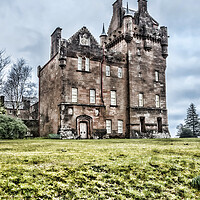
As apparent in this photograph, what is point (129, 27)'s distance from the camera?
31750 mm

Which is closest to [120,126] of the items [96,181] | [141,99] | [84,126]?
[141,99]

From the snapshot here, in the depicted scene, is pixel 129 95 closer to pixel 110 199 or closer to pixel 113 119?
pixel 113 119

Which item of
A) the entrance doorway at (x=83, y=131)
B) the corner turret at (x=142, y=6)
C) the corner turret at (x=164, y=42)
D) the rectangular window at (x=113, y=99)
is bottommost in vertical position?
the entrance doorway at (x=83, y=131)

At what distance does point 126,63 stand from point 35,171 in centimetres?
2871

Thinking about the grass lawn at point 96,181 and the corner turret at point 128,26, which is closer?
the grass lawn at point 96,181

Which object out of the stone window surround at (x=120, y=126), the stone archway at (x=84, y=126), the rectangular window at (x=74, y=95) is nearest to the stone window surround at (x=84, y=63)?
the rectangular window at (x=74, y=95)

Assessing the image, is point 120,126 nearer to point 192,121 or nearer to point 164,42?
point 164,42

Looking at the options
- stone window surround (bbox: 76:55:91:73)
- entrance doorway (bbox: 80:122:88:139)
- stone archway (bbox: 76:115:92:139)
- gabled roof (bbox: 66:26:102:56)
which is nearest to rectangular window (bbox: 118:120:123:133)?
stone archway (bbox: 76:115:92:139)

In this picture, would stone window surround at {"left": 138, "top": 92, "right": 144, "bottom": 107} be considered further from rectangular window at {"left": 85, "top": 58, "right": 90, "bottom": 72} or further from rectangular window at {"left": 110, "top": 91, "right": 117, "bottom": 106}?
rectangular window at {"left": 85, "top": 58, "right": 90, "bottom": 72}

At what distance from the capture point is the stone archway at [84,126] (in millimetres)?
26750

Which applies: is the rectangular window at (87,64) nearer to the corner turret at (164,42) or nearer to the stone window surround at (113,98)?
the stone window surround at (113,98)

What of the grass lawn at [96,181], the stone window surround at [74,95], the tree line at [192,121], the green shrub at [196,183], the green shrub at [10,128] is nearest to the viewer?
the grass lawn at [96,181]

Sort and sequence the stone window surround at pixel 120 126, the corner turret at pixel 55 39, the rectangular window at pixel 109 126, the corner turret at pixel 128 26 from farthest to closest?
Result: 1. the corner turret at pixel 55 39
2. the corner turret at pixel 128 26
3. the stone window surround at pixel 120 126
4. the rectangular window at pixel 109 126

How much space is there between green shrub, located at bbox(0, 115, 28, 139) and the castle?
472 centimetres
